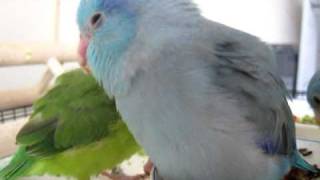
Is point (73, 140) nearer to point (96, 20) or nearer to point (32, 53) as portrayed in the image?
point (96, 20)

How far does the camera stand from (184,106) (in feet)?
1.44

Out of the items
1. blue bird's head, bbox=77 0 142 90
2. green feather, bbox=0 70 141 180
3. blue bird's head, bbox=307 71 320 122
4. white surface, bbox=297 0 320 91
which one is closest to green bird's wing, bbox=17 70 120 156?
green feather, bbox=0 70 141 180

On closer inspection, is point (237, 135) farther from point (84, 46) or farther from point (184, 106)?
point (84, 46)

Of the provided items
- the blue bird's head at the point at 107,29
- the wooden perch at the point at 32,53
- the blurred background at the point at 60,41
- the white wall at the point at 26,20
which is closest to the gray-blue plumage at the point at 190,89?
the blue bird's head at the point at 107,29

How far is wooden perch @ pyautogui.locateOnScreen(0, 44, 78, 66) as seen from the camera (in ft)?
2.95

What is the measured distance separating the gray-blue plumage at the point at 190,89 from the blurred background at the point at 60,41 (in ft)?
0.35

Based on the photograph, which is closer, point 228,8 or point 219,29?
point 219,29

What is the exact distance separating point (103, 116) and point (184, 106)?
21 centimetres

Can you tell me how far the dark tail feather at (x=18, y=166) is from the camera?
62cm

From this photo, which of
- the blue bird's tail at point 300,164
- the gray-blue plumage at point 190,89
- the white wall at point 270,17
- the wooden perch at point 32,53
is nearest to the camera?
the gray-blue plumage at point 190,89

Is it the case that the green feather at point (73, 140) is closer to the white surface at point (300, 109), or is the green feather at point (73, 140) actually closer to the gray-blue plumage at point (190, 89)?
the gray-blue plumage at point (190, 89)

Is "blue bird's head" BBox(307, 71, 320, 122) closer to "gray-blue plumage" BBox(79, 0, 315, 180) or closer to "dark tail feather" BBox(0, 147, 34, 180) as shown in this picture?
"gray-blue plumage" BBox(79, 0, 315, 180)

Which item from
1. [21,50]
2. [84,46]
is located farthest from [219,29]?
[21,50]

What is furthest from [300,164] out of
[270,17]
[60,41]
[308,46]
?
[270,17]
